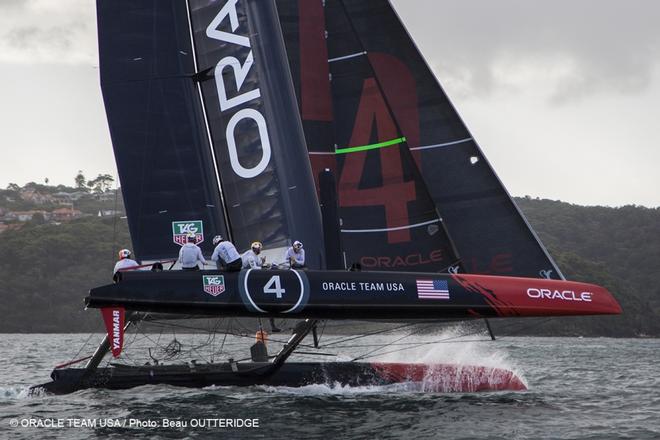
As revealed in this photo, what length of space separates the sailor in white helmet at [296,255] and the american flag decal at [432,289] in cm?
199

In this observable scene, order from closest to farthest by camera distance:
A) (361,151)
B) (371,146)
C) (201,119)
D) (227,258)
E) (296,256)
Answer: (227,258) → (296,256) → (201,119) → (371,146) → (361,151)

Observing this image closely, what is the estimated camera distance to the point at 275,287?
12273 mm

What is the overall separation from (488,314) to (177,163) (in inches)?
207

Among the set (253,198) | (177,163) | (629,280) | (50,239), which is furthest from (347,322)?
(629,280)

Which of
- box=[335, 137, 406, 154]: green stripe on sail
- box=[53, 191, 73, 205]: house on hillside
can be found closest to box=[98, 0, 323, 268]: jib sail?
box=[335, 137, 406, 154]: green stripe on sail

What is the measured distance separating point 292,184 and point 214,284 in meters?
2.95

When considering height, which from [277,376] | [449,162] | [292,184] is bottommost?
[277,376]

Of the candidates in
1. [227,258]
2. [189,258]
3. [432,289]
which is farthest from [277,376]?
[432,289]

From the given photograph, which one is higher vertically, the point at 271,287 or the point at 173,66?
the point at 173,66

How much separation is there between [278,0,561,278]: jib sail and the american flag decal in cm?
317

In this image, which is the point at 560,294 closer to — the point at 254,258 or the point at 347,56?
the point at 254,258

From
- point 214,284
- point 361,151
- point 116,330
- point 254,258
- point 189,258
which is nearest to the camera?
point 116,330

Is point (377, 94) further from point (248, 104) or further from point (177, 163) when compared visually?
point (177, 163)

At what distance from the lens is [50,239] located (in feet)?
277
